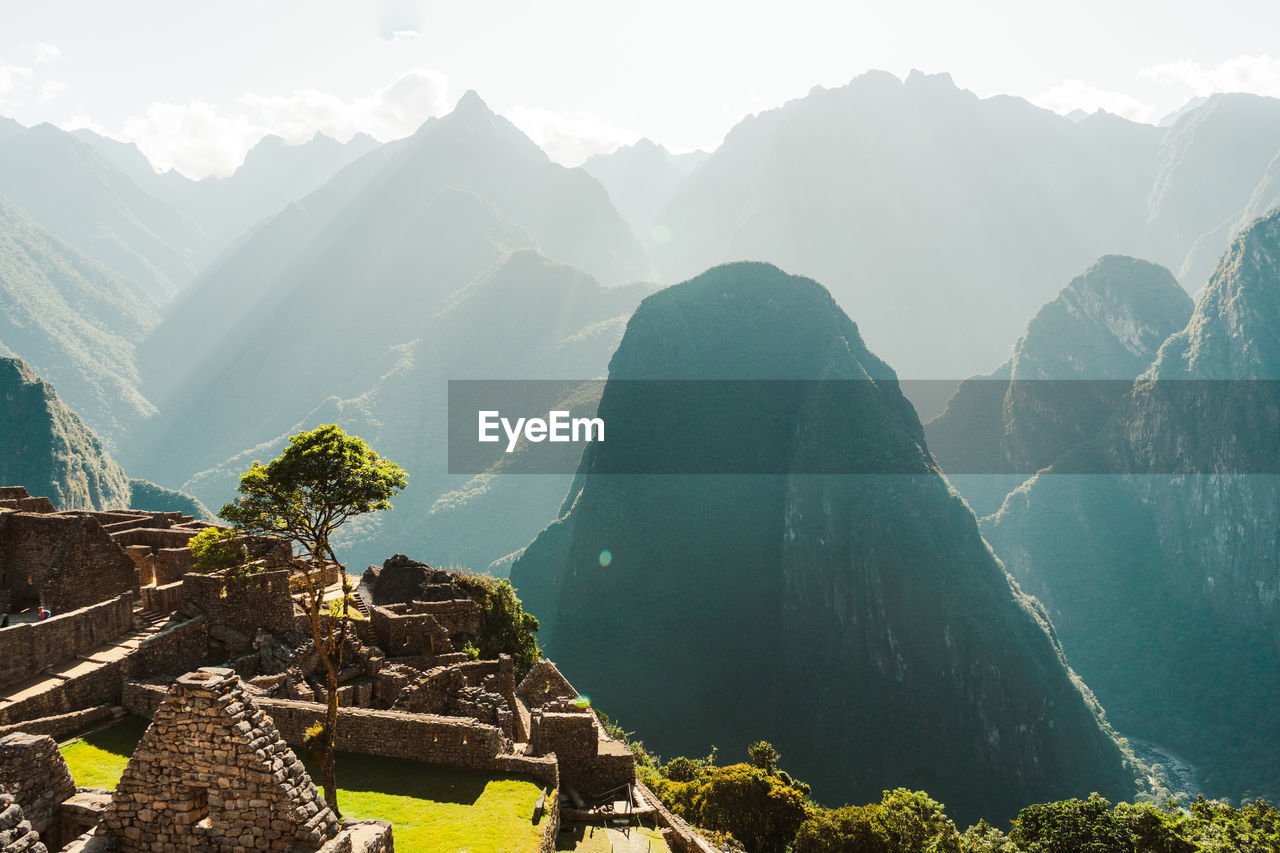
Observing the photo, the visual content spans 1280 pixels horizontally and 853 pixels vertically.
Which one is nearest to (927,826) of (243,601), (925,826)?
(925,826)

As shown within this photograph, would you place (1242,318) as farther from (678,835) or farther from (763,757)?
(678,835)

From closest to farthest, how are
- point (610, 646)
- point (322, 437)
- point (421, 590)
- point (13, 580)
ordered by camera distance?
point (322, 437) < point (13, 580) < point (421, 590) < point (610, 646)

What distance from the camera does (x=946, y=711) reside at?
103m

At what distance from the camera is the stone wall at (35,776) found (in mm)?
7352

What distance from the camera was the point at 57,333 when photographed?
173625 mm

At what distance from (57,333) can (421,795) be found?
21687 centimetres

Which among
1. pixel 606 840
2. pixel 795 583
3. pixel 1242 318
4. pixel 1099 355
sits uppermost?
pixel 1242 318

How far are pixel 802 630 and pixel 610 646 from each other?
32.4 meters

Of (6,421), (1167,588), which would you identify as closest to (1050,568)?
(1167,588)

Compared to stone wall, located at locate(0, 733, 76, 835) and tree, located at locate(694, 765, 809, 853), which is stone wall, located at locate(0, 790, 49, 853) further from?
tree, located at locate(694, 765, 809, 853)

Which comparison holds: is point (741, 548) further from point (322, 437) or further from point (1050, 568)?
point (322, 437)

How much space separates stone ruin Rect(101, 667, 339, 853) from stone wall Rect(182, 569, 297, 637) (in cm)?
1435

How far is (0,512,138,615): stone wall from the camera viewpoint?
66.2 feet

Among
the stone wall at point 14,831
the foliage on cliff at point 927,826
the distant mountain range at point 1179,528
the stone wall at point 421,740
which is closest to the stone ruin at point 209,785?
the stone wall at point 14,831
